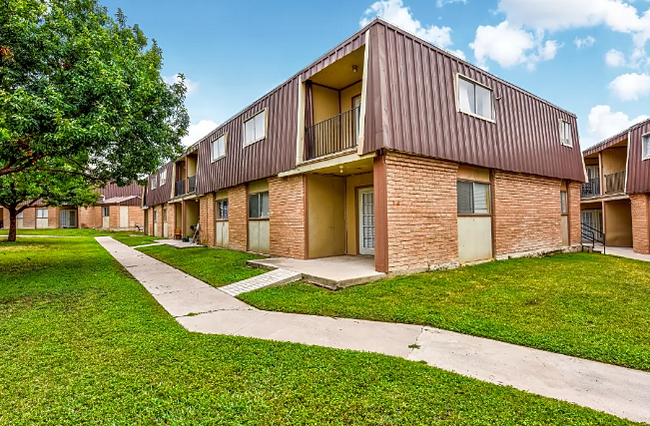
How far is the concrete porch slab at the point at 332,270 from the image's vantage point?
6.88 m

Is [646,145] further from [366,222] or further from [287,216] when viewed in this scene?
[287,216]

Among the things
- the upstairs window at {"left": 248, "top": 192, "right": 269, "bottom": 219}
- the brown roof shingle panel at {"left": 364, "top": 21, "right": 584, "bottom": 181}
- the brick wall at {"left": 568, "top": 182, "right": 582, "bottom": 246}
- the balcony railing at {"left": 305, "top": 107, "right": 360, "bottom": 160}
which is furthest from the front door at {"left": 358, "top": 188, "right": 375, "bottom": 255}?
the brick wall at {"left": 568, "top": 182, "right": 582, "bottom": 246}

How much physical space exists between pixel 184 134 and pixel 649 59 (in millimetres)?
22959

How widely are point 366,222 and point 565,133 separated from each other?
995 cm

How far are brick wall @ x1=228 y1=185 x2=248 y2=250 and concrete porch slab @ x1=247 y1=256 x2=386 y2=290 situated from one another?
4.11 meters

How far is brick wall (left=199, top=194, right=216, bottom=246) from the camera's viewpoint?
674 inches

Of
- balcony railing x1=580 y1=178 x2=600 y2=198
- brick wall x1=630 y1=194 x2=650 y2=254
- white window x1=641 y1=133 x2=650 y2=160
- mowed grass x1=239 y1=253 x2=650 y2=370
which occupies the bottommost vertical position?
mowed grass x1=239 y1=253 x2=650 y2=370

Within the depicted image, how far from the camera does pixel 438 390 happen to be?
288 centimetres

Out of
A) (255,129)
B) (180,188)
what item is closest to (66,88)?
(255,129)

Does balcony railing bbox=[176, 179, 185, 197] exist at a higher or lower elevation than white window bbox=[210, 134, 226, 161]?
lower

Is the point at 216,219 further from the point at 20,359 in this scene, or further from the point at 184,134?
the point at 20,359

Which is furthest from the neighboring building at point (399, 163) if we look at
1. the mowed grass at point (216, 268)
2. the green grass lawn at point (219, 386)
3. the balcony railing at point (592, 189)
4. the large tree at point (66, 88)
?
the balcony railing at point (592, 189)

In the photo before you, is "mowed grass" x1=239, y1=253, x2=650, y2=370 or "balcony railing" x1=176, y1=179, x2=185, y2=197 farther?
"balcony railing" x1=176, y1=179, x2=185, y2=197

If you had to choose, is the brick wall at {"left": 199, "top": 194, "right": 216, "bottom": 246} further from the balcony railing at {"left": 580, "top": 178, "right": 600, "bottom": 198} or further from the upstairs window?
the balcony railing at {"left": 580, "top": 178, "right": 600, "bottom": 198}
